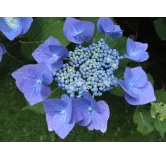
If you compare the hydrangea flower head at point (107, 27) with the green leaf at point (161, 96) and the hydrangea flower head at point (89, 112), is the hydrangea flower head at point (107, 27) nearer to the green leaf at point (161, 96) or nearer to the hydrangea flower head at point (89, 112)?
the hydrangea flower head at point (89, 112)

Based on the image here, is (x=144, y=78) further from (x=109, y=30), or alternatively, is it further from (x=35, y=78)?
(x=35, y=78)

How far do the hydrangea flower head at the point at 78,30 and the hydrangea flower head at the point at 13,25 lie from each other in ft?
0.47

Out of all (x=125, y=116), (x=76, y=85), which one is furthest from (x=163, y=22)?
(x=76, y=85)

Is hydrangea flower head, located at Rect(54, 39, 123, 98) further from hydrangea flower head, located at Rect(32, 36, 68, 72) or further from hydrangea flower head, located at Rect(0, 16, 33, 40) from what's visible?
hydrangea flower head, located at Rect(0, 16, 33, 40)

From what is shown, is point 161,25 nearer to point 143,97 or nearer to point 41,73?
point 143,97

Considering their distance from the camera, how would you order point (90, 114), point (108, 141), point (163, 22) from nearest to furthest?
point (90, 114), point (163, 22), point (108, 141)

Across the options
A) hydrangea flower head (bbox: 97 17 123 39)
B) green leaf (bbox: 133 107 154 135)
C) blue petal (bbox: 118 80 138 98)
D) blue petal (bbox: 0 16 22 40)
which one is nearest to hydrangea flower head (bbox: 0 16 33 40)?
blue petal (bbox: 0 16 22 40)

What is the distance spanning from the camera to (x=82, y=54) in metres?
0.94

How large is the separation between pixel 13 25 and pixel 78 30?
0.20 meters

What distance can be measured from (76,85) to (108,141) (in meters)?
0.83

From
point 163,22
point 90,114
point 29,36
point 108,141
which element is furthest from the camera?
point 108,141

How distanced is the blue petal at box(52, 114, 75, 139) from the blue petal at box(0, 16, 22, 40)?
27 cm

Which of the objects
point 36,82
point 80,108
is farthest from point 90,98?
point 36,82

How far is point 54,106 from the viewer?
89 cm
